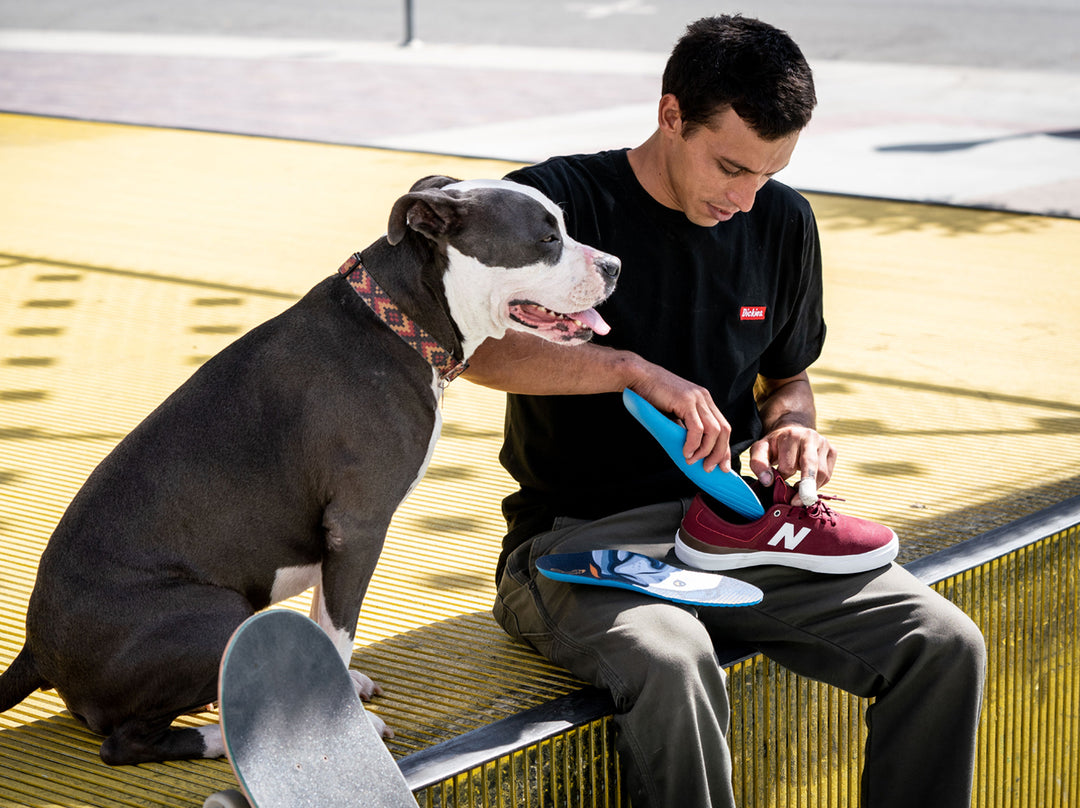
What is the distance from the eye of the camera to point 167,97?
13891 millimetres

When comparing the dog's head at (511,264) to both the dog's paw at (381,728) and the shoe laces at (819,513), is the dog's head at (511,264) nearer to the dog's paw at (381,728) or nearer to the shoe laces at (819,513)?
the shoe laces at (819,513)

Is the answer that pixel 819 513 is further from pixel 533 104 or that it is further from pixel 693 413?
pixel 533 104

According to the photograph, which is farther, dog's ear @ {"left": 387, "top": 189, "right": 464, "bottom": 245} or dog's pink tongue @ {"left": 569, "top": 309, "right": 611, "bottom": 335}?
dog's pink tongue @ {"left": 569, "top": 309, "right": 611, "bottom": 335}

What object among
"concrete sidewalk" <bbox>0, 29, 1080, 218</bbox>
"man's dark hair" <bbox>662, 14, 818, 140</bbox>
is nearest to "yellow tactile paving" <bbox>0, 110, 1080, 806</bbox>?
"man's dark hair" <bbox>662, 14, 818, 140</bbox>

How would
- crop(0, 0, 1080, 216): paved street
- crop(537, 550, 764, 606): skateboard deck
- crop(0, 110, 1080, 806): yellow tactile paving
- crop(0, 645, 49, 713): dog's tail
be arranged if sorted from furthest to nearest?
1. crop(0, 0, 1080, 216): paved street
2. crop(0, 110, 1080, 806): yellow tactile paving
3. crop(537, 550, 764, 606): skateboard deck
4. crop(0, 645, 49, 713): dog's tail

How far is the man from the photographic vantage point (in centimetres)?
251

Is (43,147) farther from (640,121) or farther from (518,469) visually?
(518,469)

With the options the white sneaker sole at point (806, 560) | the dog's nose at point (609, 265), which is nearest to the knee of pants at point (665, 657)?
the white sneaker sole at point (806, 560)

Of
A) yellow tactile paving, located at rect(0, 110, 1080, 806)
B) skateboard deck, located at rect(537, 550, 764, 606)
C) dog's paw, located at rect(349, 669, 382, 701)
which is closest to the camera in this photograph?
skateboard deck, located at rect(537, 550, 764, 606)

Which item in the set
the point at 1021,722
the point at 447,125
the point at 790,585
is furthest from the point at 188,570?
the point at 447,125

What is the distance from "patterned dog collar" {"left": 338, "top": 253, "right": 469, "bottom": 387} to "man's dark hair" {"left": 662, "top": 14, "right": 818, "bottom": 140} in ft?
2.52

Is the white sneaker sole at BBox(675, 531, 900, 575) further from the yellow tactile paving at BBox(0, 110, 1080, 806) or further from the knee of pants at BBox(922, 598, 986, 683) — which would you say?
the yellow tactile paving at BBox(0, 110, 1080, 806)

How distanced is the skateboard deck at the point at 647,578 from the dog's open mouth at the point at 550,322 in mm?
456

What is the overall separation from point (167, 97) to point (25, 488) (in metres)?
10.9
